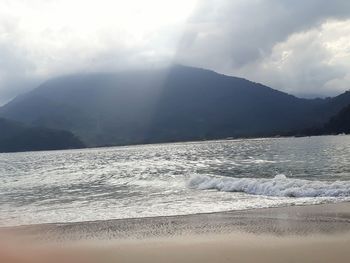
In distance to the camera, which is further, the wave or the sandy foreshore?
the wave

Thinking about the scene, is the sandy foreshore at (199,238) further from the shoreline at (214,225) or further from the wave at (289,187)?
the wave at (289,187)

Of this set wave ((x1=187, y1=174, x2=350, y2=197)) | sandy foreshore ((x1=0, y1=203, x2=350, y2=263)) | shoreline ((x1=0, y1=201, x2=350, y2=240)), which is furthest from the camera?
wave ((x1=187, y1=174, x2=350, y2=197))

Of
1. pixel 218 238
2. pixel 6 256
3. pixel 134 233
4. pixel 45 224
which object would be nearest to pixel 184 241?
pixel 218 238

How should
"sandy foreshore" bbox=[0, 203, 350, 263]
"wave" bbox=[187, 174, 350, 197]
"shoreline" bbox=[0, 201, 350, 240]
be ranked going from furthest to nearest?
"wave" bbox=[187, 174, 350, 197], "shoreline" bbox=[0, 201, 350, 240], "sandy foreshore" bbox=[0, 203, 350, 263]

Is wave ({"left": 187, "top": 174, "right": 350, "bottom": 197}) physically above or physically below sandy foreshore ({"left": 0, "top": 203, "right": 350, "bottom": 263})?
above

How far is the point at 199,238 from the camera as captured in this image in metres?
16.5

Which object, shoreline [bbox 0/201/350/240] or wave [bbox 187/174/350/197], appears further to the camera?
wave [bbox 187/174/350/197]

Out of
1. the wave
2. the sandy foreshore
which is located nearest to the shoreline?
the sandy foreshore

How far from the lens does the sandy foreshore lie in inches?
546

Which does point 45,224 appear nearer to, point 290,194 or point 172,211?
point 172,211

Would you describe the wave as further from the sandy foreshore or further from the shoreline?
the sandy foreshore

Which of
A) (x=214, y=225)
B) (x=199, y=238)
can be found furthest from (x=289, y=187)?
(x=199, y=238)

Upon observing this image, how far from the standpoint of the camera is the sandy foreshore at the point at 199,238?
1386 cm

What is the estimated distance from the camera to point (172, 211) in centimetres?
2417
